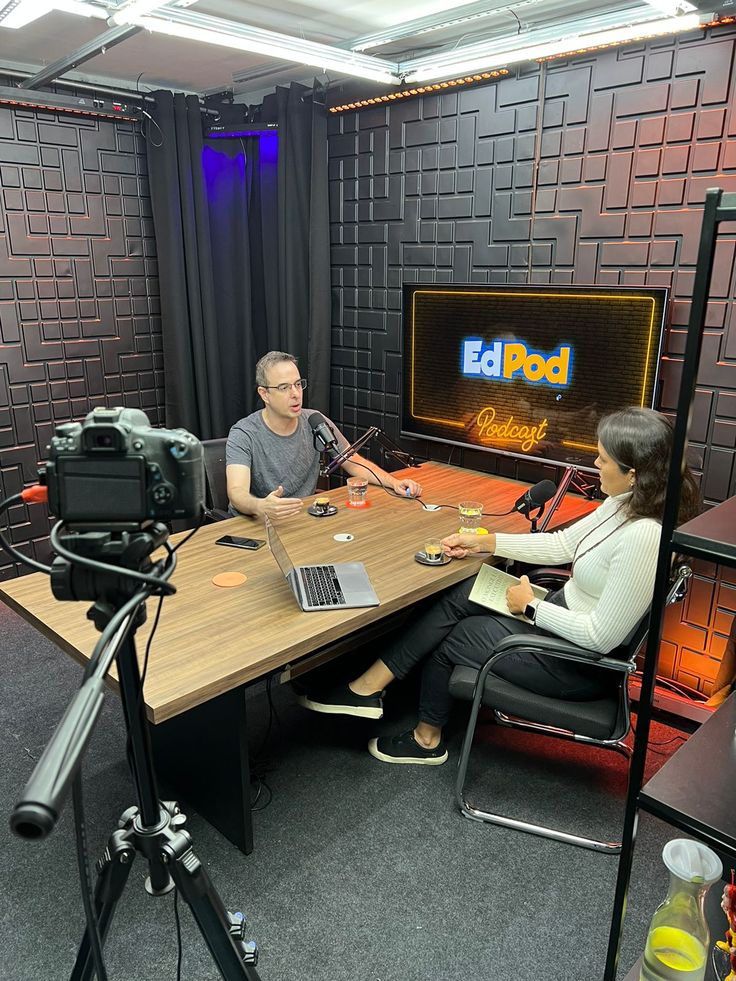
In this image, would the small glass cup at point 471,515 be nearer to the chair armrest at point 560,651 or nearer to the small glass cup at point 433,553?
the small glass cup at point 433,553

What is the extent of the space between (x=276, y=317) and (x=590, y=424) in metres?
2.08

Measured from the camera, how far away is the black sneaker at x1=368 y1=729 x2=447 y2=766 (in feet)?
8.14

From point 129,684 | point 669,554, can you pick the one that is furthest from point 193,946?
point 669,554

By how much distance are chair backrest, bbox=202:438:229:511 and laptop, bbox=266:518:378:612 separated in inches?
39.5

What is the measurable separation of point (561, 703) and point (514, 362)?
165 centimetres

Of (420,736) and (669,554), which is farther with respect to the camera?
(420,736)

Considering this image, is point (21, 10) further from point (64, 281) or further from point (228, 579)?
point (228, 579)

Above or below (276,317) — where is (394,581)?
below

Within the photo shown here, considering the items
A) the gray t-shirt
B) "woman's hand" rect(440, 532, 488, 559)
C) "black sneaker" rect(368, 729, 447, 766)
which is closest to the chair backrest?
the gray t-shirt

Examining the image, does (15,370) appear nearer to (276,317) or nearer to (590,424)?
(276,317)

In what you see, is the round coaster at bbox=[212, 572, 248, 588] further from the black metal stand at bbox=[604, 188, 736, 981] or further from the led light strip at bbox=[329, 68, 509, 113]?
the led light strip at bbox=[329, 68, 509, 113]

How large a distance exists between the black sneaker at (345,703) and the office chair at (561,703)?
301 mm

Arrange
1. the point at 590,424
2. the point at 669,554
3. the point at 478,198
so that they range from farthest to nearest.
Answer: the point at 478,198 < the point at 590,424 < the point at 669,554

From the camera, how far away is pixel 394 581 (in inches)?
89.1
